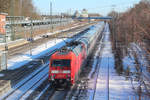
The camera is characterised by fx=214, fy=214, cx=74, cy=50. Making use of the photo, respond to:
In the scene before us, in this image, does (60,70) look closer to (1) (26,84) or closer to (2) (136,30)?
(1) (26,84)

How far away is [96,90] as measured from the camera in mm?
15203

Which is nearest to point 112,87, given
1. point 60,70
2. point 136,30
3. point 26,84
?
point 60,70

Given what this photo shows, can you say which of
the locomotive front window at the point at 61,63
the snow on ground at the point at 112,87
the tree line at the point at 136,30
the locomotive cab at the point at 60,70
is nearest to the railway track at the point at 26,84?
the locomotive cab at the point at 60,70

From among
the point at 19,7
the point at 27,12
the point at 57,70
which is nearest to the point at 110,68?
the point at 57,70

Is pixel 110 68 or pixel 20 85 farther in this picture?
pixel 110 68

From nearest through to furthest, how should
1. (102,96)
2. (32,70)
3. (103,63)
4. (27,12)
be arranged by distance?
(102,96), (32,70), (103,63), (27,12)

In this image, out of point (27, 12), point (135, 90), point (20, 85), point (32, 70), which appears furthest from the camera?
point (27, 12)

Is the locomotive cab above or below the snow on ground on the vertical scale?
above

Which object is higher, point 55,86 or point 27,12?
point 27,12

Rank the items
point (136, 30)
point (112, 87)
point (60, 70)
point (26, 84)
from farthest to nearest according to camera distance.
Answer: point (136, 30)
point (26, 84)
point (112, 87)
point (60, 70)

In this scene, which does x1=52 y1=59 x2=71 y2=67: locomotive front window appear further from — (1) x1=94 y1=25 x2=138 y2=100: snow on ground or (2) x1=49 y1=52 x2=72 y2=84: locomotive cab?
(1) x1=94 y1=25 x2=138 y2=100: snow on ground

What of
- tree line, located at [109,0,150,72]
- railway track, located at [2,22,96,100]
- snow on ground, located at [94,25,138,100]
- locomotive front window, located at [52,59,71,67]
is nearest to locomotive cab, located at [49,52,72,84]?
locomotive front window, located at [52,59,71,67]

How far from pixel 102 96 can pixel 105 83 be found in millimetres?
3012

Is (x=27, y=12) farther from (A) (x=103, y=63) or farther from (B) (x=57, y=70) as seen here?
(B) (x=57, y=70)
